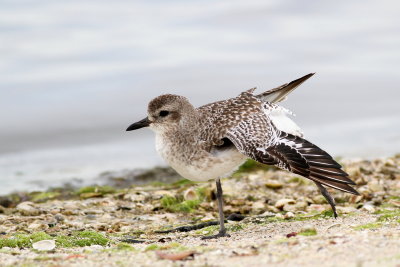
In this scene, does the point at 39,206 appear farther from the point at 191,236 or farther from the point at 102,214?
the point at 191,236

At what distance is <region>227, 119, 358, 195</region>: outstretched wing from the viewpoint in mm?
7863

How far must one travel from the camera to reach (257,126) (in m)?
8.63

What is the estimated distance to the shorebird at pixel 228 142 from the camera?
26.2 ft

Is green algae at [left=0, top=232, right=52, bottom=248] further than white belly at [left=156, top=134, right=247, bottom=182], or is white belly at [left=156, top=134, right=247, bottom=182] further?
white belly at [left=156, top=134, right=247, bottom=182]

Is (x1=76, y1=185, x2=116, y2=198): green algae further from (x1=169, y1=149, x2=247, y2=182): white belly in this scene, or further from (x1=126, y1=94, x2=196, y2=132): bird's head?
(x1=169, y1=149, x2=247, y2=182): white belly

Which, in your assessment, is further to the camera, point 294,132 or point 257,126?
point 294,132

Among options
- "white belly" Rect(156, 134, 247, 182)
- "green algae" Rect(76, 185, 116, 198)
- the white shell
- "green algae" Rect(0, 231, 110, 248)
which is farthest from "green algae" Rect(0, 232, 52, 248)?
"green algae" Rect(76, 185, 116, 198)

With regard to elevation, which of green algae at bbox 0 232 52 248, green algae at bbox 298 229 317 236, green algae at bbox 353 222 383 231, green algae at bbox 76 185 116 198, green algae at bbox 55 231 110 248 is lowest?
green algae at bbox 353 222 383 231

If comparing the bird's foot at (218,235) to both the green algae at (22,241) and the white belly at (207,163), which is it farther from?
the green algae at (22,241)

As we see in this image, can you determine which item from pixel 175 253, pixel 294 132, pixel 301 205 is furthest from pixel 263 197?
pixel 175 253

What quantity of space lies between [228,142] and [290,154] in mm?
772

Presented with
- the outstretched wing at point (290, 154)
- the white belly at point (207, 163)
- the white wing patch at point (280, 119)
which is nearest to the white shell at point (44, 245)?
the white belly at point (207, 163)

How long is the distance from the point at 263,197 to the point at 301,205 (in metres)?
0.90

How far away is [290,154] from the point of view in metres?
8.10
